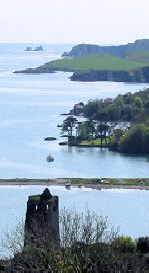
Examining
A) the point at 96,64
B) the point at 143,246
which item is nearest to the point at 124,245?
the point at 143,246

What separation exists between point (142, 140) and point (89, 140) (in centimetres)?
402

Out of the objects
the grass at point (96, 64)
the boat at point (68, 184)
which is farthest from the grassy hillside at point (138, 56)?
the boat at point (68, 184)

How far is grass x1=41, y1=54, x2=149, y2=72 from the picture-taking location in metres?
156

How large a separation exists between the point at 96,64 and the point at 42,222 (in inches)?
5462

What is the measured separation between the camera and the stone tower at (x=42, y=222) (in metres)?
20.2

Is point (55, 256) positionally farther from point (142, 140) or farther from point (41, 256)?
point (142, 140)

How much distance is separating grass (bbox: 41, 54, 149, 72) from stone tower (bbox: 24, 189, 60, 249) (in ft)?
419

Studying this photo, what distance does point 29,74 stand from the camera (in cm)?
16175

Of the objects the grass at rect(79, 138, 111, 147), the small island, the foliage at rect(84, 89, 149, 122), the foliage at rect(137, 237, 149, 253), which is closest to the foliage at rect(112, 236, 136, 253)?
the foliage at rect(137, 237, 149, 253)

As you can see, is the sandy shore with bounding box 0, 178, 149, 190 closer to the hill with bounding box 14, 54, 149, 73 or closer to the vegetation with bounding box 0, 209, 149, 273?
the vegetation with bounding box 0, 209, 149, 273

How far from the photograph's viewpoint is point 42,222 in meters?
23.1

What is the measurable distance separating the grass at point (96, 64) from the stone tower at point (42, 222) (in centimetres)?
12762

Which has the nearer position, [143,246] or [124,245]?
[124,245]

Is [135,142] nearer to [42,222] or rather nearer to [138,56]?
[42,222]
